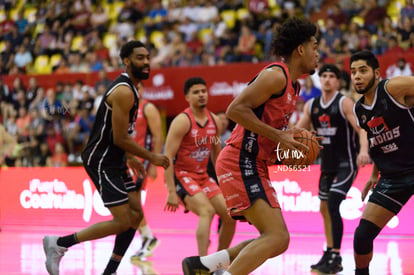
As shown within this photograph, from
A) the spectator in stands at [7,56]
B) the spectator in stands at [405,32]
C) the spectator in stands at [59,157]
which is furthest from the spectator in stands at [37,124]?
the spectator in stands at [405,32]

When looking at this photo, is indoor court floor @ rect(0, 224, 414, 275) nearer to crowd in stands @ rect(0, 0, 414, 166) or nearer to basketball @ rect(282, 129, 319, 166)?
basketball @ rect(282, 129, 319, 166)

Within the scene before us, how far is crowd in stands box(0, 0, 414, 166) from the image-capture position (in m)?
14.7

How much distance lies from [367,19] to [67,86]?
288 inches

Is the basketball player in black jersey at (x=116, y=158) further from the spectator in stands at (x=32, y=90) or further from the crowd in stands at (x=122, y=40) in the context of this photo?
the spectator in stands at (x=32, y=90)

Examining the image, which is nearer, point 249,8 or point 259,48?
point 259,48

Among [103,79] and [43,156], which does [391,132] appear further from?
[103,79]

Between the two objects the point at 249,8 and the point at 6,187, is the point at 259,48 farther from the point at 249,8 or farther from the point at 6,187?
the point at 6,187

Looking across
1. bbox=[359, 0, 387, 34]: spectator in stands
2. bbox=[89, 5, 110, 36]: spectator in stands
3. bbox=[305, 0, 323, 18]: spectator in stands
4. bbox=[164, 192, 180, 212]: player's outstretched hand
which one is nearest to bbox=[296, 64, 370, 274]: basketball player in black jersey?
bbox=[164, 192, 180, 212]: player's outstretched hand

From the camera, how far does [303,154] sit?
191 inches

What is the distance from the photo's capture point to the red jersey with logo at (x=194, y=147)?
25.7 ft

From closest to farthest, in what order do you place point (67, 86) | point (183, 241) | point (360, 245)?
point (360, 245)
point (183, 241)
point (67, 86)

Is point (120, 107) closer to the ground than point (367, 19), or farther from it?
closer to the ground

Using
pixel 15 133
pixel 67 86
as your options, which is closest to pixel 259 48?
pixel 67 86

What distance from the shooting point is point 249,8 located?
17750 millimetres
